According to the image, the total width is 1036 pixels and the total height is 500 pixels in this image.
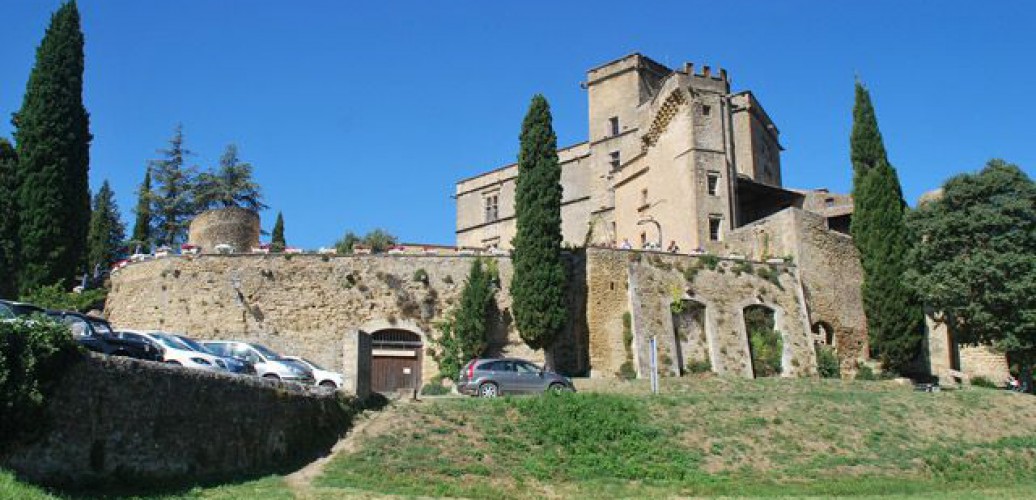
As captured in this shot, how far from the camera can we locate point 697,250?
38.3 metres

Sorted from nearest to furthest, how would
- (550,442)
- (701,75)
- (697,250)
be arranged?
(550,442)
(697,250)
(701,75)

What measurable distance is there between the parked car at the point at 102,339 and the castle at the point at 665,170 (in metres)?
24.4

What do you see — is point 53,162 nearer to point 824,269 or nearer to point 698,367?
point 698,367

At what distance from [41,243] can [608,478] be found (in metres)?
25.6

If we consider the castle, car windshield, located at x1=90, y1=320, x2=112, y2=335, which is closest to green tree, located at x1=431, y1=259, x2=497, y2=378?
the castle

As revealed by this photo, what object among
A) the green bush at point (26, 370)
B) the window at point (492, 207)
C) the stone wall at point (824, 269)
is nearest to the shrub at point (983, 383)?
the stone wall at point (824, 269)

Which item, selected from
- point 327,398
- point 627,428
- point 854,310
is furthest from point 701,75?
point 327,398

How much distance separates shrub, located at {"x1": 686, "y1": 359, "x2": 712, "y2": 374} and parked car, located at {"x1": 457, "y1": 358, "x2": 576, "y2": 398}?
9110 millimetres

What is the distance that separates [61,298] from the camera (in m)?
33.5

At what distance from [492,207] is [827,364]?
95.4 feet

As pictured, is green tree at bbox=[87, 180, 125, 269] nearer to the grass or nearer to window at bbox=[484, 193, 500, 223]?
window at bbox=[484, 193, 500, 223]

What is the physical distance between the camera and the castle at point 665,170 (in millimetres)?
42562

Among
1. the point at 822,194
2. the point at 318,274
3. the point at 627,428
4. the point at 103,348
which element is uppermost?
the point at 822,194

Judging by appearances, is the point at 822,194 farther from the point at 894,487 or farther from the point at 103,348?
the point at 103,348
